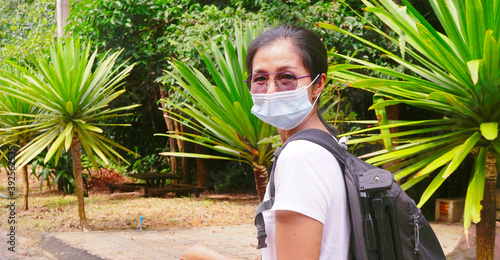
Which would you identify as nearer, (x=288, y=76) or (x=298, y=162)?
(x=298, y=162)

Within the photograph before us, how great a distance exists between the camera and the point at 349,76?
349cm

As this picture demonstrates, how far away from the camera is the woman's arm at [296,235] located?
3.90 feet

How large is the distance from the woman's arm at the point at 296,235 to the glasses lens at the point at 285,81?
1.44 feet

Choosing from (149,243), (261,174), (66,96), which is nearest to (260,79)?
(261,174)

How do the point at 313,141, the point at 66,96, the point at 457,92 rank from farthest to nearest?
the point at 66,96, the point at 457,92, the point at 313,141

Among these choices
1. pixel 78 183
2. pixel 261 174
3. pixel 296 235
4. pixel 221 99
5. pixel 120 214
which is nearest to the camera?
pixel 296 235

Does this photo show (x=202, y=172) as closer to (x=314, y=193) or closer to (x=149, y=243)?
(x=149, y=243)

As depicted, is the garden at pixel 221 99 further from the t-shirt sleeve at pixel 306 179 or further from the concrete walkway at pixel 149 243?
the t-shirt sleeve at pixel 306 179

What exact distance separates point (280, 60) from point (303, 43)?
0.27 ft

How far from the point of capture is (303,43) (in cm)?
148

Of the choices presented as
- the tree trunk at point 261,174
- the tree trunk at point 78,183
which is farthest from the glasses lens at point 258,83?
the tree trunk at point 78,183

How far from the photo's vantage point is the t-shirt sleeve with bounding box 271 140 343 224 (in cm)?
119

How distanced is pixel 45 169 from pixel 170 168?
432 cm

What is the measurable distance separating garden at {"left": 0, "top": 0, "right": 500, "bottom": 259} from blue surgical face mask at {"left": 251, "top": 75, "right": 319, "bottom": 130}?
5.04 feet
